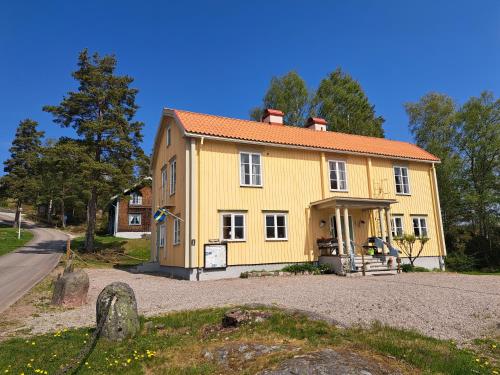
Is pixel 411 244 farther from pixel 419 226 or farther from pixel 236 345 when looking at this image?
pixel 236 345

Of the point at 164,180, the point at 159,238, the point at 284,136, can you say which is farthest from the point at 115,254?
the point at 284,136

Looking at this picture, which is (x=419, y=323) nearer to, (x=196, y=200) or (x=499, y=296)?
(x=499, y=296)

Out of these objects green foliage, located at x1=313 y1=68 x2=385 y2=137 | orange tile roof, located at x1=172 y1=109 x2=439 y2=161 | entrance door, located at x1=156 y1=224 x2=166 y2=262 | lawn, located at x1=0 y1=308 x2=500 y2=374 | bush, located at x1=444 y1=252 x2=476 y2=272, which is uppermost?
green foliage, located at x1=313 y1=68 x2=385 y2=137

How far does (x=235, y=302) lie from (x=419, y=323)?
4868mm

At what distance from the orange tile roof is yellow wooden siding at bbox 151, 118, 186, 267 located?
1186mm

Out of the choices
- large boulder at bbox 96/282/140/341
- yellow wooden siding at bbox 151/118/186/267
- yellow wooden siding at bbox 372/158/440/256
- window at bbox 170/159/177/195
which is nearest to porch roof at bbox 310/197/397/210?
yellow wooden siding at bbox 372/158/440/256

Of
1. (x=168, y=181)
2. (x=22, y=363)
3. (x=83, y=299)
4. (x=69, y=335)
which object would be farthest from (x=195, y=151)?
(x=22, y=363)

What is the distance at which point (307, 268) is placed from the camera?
60.4ft

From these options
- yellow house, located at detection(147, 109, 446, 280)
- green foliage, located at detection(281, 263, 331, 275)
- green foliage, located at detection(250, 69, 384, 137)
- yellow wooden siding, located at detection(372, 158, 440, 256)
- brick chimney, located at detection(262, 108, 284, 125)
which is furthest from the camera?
green foliage, located at detection(250, 69, 384, 137)

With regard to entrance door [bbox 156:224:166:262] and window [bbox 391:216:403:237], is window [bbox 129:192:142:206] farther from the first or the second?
window [bbox 391:216:403:237]

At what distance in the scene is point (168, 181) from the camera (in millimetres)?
21344

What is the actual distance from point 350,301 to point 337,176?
11.9 metres

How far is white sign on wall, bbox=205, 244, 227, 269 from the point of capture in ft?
55.3

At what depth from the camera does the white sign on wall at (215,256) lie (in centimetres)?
1684
